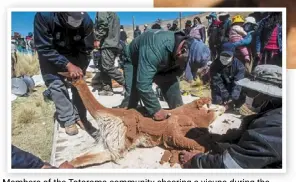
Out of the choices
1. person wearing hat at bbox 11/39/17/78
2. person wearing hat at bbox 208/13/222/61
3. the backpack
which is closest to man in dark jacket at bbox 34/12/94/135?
person wearing hat at bbox 11/39/17/78

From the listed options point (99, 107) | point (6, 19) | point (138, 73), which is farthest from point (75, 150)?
point (6, 19)

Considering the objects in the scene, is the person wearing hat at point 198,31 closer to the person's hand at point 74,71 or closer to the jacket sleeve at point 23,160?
the person's hand at point 74,71

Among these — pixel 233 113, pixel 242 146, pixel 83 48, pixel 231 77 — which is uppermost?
pixel 83 48

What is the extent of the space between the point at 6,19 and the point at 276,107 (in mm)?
1590

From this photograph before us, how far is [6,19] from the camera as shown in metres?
2.62

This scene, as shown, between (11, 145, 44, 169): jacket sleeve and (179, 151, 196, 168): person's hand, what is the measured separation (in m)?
0.78

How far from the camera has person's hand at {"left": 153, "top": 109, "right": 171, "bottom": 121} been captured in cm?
272

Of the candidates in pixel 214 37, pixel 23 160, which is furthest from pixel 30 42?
pixel 214 37

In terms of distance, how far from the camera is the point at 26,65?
8.63ft

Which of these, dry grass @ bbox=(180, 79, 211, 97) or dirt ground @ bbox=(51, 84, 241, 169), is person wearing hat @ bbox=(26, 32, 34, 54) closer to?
dirt ground @ bbox=(51, 84, 241, 169)

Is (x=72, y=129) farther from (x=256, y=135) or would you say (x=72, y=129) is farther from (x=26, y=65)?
(x=256, y=135)

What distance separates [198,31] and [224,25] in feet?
0.50

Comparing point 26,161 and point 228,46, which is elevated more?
point 228,46

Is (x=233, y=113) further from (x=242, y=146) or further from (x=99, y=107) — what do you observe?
(x=99, y=107)
